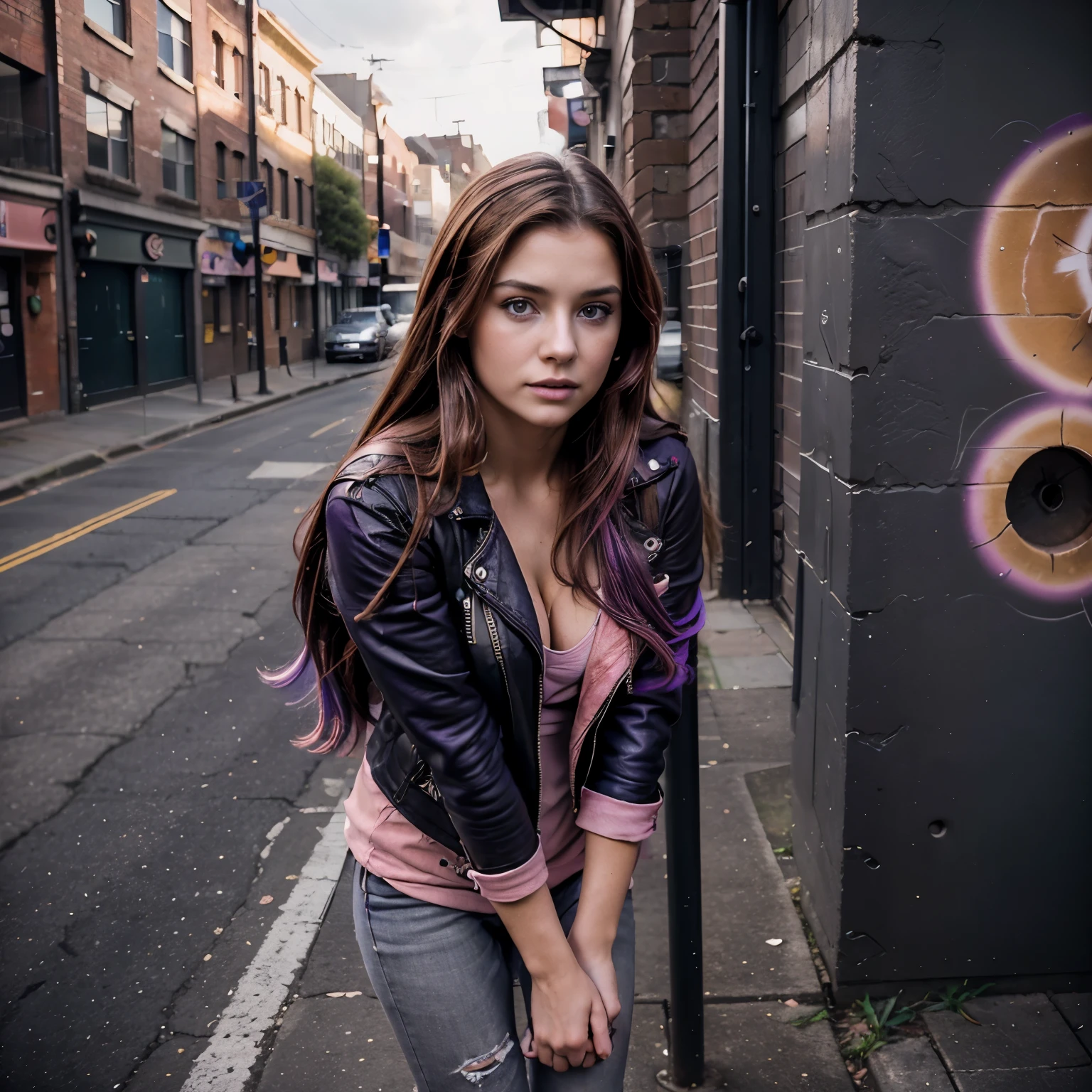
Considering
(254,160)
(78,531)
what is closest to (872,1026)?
(78,531)

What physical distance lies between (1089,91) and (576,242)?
5.22ft

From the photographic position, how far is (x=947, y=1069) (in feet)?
8.77

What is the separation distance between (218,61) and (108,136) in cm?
715

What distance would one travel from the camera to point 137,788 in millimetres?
4785

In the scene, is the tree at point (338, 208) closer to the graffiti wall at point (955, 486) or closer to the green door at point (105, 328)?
the green door at point (105, 328)

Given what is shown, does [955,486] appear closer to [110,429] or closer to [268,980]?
[268,980]

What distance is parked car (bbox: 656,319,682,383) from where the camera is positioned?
9375 millimetres

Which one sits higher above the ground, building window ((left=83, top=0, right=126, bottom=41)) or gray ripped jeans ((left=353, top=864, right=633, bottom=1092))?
building window ((left=83, top=0, right=126, bottom=41))

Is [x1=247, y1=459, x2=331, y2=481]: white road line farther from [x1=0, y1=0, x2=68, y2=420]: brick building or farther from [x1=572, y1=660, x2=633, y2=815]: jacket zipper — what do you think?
[x1=572, y1=660, x2=633, y2=815]: jacket zipper

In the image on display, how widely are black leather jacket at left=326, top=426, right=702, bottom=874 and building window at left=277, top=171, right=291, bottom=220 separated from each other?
37.9m

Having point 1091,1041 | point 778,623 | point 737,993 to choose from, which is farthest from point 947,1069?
point 778,623

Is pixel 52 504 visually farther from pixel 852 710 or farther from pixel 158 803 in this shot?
pixel 852 710

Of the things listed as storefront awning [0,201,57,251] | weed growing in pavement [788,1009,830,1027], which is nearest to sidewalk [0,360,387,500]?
storefront awning [0,201,57,251]

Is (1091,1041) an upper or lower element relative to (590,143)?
lower
